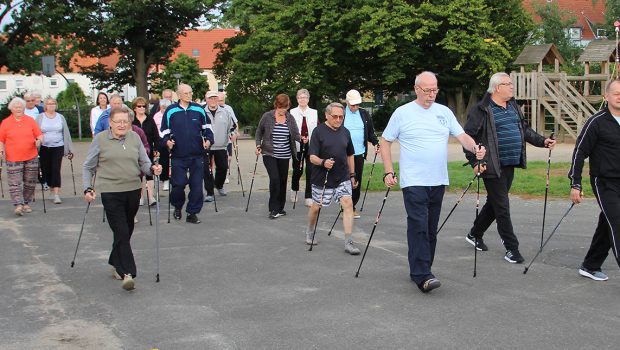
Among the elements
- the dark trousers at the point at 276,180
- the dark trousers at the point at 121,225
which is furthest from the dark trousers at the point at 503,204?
the dark trousers at the point at 276,180

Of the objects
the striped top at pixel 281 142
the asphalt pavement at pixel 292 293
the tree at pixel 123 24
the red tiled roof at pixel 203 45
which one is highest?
the red tiled roof at pixel 203 45

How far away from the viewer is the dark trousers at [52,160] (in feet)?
43.6

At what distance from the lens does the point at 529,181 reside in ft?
49.0

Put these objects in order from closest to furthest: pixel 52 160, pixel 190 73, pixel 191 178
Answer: pixel 191 178, pixel 52 160, pixel 190 73

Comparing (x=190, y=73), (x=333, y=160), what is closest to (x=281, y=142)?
(x=333, y=160)

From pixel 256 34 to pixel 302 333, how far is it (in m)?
33.1

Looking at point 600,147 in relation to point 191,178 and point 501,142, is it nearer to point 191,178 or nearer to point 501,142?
point 501,142

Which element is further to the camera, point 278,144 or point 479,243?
point 278,144

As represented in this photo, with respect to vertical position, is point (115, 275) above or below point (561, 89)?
below

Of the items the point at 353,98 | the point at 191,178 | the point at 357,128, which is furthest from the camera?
the point at 191,178

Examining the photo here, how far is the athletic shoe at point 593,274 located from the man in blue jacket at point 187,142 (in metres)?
5.69

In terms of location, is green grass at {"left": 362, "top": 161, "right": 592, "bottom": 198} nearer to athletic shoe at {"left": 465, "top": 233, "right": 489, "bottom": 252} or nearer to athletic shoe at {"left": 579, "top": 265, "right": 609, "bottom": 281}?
athletic shoe at {"left": 465, "top": 233, "right": 489, "bottom": 252}

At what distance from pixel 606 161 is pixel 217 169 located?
26.8ft

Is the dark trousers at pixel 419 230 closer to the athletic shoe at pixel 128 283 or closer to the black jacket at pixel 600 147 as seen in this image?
the black jacket at pixel 600 147
